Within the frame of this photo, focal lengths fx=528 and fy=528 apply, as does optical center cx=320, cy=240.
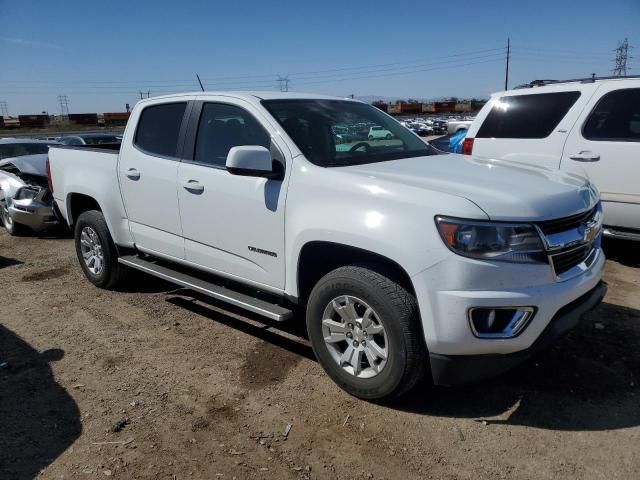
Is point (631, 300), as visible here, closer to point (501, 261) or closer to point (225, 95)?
point (501, 261)

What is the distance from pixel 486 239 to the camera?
269cm

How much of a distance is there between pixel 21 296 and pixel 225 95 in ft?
10.6

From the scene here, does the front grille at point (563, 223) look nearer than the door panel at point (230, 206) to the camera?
Yes

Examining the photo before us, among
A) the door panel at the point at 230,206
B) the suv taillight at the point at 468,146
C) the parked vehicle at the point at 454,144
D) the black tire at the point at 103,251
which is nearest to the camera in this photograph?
the door panel at the point at 230,206

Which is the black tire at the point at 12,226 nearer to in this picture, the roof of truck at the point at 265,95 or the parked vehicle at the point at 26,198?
the parked vehicle at the point at 26,198

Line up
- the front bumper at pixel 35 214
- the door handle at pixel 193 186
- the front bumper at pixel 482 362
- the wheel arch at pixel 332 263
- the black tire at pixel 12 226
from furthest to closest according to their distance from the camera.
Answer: the black tire at pixel 12 226 → the front bumper at pixel 35 214 → the door handle at pixel 193 186 → the wheel arch at pixel 332 263 → the front bumper at pixel 482 362

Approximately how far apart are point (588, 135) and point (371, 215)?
3.95 m

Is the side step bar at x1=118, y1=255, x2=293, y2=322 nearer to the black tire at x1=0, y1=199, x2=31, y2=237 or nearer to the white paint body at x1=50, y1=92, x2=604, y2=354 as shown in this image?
the white paint body at x1=50, y1=92, x2=604, y2=354

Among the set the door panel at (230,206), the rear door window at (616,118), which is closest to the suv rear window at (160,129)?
the door panel at (230,206)

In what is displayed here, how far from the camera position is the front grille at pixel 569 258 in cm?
284

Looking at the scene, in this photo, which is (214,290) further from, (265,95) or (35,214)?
(35,214)

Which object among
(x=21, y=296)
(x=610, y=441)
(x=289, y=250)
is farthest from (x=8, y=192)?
(x=610, y=441)

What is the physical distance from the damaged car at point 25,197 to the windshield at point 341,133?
5568 mm

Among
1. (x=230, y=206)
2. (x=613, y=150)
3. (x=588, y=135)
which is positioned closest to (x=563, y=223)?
(x=230, y=206)
